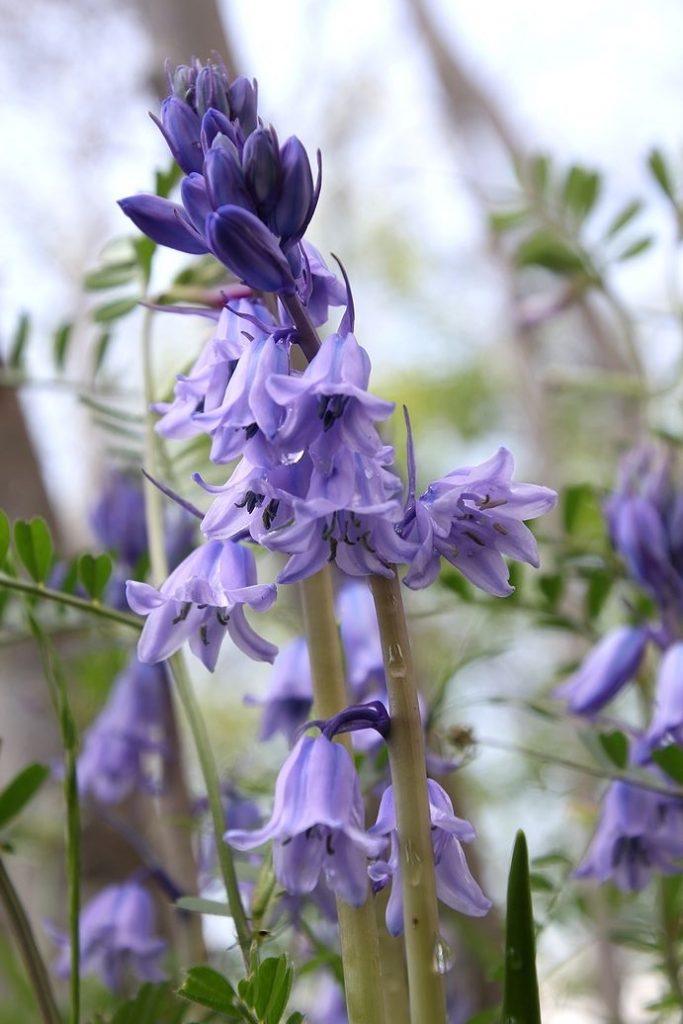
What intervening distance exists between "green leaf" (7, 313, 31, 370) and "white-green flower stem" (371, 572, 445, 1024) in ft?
1.64

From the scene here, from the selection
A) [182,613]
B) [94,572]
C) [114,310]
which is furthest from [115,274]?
[182,613]

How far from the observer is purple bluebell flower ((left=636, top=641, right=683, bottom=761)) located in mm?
542

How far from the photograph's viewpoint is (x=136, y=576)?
717 millimetres

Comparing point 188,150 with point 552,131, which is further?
point 552,131

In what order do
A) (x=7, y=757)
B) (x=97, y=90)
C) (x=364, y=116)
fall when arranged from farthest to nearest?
(x=364, y=116), (x=97, y=90), (x=7, y=757)

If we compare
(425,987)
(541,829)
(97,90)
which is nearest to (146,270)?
(425,987)

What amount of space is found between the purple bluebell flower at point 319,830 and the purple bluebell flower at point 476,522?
67 millimetres

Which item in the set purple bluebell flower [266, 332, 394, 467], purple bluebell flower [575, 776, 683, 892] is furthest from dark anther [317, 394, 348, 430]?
purple bluebell flower [575, 776, 683, 892]

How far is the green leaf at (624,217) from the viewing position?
33.8 inches

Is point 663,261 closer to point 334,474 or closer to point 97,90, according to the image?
point 334,474

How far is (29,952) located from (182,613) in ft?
0.51

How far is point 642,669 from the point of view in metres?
0.68

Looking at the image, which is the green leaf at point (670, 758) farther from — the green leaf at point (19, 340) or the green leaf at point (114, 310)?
the green leaf at point (19, 340)

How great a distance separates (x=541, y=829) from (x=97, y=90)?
3032 millimetres
